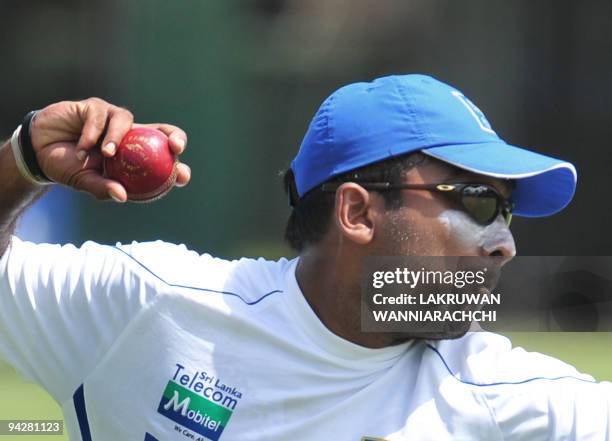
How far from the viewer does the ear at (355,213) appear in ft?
9.53

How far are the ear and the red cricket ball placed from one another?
49 cm

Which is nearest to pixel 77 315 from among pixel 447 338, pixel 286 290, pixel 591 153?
pixel 286 290

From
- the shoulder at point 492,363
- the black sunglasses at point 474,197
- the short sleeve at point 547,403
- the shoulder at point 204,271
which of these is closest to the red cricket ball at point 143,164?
the shoulder at point 204,271

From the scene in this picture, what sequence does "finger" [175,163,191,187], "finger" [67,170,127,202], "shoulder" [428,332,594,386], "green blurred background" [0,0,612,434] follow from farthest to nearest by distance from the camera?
"green blurred background" [0,0,612,434], "finger" [175,163,191,187], "finger" [67,170,127,202], "shoulder" [428,332,594,386]

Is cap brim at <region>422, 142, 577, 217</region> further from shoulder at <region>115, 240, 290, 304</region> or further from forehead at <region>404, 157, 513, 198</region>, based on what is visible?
shoulder at <region>115, 240, 290, 304</region>

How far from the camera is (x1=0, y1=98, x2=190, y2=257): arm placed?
9.30ft

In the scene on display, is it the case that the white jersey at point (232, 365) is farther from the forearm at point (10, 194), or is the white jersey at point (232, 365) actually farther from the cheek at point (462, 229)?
the cheek at point (462, 229)

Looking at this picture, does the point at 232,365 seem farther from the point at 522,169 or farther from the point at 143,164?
the point at 522,169

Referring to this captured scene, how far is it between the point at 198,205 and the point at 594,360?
3.12 m

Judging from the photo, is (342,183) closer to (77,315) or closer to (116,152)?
(116,152)

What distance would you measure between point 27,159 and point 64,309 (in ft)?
1.42

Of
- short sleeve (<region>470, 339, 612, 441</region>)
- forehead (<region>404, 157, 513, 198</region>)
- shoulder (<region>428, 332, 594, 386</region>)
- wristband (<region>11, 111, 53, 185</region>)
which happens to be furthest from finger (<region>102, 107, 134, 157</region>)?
short sleeve (<region>470, 339, 612, 441</region>)

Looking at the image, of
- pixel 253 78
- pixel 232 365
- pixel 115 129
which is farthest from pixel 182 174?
pixel 253 78

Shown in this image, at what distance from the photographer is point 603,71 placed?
835 centimetres
